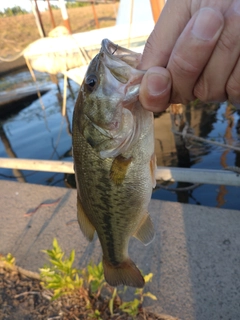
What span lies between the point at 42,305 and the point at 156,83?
7.48ft

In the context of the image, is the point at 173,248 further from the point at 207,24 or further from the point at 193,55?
the point at 207,24

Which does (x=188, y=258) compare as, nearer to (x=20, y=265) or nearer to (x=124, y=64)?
(x=20, y=265)

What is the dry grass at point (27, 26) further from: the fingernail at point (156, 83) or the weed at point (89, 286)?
the fingernail at point (156, 83)

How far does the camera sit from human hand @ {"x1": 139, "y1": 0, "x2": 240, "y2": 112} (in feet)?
3.18

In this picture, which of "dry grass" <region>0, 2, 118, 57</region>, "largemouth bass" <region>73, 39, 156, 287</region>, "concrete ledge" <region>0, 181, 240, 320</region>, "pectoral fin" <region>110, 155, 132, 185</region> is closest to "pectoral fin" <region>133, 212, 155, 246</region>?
"largemouth bass" <region>73, 39, 156, 287</region>

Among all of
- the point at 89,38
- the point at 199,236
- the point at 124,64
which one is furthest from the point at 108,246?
the point at 89,38

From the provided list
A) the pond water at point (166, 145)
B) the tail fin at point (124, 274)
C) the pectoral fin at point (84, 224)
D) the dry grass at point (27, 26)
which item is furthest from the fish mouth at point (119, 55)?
the dry grass at point (27, 26)

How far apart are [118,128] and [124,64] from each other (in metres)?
0.29

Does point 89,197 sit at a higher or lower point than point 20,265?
higher

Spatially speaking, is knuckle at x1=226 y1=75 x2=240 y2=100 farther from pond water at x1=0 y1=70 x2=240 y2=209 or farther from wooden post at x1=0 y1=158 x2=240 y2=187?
pond water at x1=0 y1=70 x2=240 y2=209

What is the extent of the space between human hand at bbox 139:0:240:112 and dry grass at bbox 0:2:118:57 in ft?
66.5

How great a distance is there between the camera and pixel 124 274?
190 centimetres

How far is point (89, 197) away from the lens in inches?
64.8

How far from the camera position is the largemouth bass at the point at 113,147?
53.7 inches
